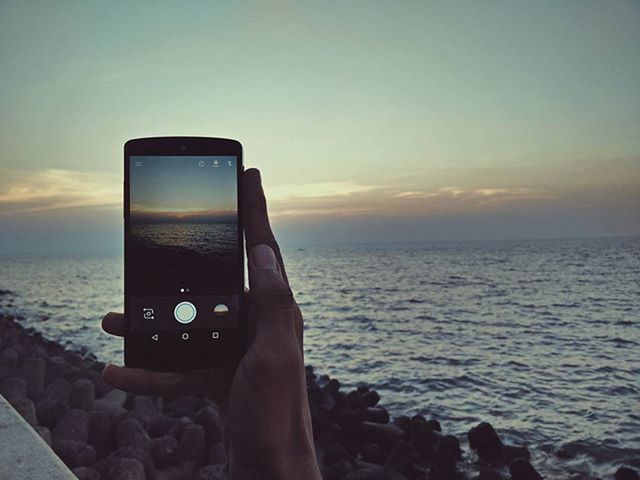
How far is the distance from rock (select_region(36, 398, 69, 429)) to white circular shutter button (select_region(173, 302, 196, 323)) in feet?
16.8

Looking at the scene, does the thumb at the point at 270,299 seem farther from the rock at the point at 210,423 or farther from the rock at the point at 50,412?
the rock at the point at 50,412

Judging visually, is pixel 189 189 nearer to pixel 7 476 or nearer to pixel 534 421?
pixel 7 476

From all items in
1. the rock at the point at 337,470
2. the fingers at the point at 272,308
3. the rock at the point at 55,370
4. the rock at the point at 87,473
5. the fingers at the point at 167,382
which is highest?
the fingers at the point at 272,308

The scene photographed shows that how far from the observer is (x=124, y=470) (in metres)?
4.66

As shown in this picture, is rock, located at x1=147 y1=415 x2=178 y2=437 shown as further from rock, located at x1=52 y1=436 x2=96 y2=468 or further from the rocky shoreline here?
rock, located at x1=52 y1=436 x2=96 y2=468

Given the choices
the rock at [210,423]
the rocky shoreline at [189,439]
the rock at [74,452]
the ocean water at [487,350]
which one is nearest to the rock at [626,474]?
the rocky shoreline at [189,439]

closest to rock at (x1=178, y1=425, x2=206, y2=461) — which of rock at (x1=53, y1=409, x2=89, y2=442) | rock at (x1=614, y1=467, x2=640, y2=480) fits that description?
rock at (x1=53, y1=409, x2=89, y2=442)

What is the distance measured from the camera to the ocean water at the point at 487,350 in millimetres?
9570

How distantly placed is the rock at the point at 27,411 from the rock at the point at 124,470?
150cm

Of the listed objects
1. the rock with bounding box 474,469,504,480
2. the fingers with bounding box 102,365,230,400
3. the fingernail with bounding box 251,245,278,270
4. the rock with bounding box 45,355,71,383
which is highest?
the fingernail with bounding box 251,245,278,270

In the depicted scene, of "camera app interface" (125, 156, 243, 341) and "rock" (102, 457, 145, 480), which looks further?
"rock" (102, 457, 145, 480)

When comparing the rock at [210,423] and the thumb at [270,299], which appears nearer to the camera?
the thumb at [270,299]

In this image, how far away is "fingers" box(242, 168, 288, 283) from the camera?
168 centimetres

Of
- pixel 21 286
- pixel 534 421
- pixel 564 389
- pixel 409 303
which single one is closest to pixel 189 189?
pixel 534 421
